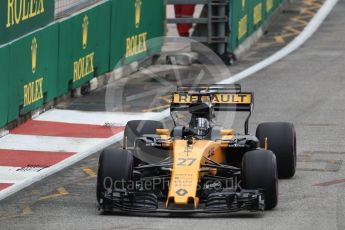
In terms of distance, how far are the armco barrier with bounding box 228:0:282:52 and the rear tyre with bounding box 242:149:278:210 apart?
Answer: 14.8 metres

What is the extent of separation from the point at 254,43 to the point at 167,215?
1839 cm

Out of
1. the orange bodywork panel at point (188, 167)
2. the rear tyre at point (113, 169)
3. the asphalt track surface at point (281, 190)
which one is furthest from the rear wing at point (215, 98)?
the rear tyre at point (113, 169)

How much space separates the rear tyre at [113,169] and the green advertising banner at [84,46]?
27.7 ft

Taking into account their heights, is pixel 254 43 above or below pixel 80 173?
below

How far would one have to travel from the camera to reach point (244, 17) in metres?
31.5

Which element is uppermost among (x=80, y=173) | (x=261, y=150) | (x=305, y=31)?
(x=261, y=150)

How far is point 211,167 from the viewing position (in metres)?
15.6

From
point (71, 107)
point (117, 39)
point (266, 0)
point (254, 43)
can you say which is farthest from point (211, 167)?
point (266, 0)

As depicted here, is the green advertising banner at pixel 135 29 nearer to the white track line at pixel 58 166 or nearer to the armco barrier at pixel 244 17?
the armco barrier at pixel 244 17

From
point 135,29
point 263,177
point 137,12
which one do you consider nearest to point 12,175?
point 263,177

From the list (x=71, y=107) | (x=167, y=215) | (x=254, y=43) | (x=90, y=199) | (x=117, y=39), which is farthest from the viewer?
(x=254, y=43)

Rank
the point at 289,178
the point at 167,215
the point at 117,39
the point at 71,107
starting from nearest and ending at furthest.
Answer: the point at 167,215
the point at 289,178
the point at 71,107
the point at 117,39

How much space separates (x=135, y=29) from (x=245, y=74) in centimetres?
259

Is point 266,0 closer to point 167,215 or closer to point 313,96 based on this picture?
point 313,96
